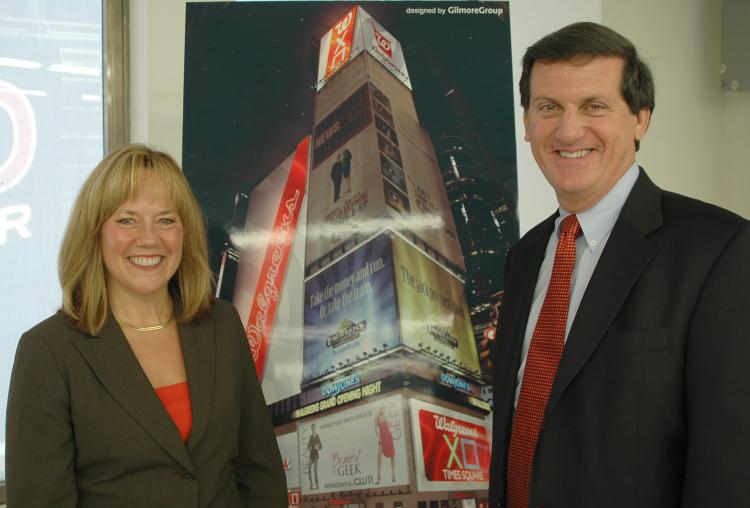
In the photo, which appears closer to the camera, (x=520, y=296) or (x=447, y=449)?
(x=520, y=296)

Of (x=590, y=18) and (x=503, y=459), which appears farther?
(x=590, y=18)

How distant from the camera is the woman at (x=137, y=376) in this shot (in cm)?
171

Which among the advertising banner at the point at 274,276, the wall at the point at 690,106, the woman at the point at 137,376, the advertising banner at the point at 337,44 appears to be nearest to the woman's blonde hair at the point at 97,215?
the woman at the point at 137,376

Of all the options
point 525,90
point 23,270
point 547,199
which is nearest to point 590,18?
point 547,199

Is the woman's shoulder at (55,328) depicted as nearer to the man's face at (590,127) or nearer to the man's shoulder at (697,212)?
the man's face at (590,127)

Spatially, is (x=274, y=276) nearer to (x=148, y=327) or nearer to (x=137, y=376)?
(x=148, y=327)

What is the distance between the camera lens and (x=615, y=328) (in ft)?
4.85

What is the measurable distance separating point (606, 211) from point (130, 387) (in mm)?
1219

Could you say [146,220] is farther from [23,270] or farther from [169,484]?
[23,270]

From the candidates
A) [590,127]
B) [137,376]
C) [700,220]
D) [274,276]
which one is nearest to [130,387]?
[137,376]

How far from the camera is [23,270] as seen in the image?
2.71 metres

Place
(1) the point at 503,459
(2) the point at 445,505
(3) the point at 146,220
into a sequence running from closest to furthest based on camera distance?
(1) the point at 503,459
(3) the point at 146,220
(2) the point at 445,505

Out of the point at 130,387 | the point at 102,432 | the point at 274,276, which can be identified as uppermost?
the point at 274,276

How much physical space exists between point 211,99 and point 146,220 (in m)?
0.79
